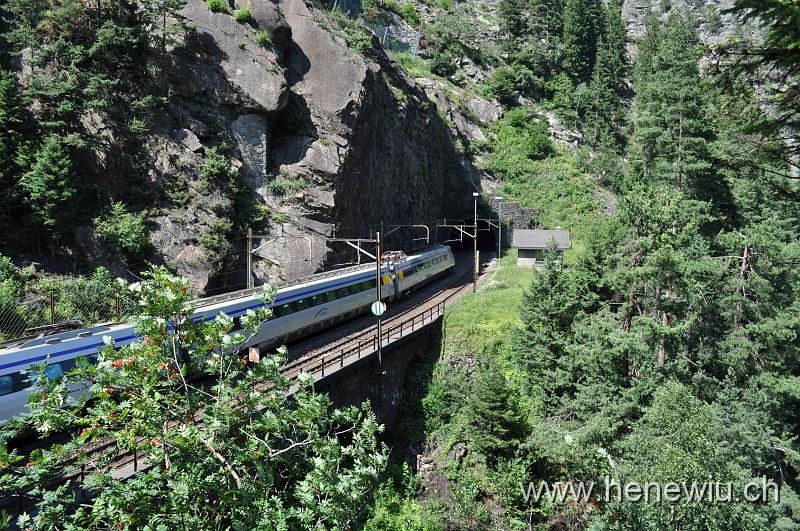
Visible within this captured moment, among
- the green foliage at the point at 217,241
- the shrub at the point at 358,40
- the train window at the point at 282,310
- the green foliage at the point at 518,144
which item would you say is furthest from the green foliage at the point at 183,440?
the green foliage at the point at 518,144

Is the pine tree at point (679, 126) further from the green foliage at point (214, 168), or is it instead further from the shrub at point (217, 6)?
the shrub at point (217, 6)

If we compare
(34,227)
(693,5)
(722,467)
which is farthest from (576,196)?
(693,5)

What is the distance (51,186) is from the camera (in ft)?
75.3

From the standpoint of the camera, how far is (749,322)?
70.7 ft

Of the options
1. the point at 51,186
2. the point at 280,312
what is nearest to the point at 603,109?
the point at 280,312

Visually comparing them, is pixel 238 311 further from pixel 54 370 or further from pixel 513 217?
pixel 513 217

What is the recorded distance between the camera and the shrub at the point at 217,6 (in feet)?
102

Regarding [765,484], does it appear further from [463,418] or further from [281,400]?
[281,400]

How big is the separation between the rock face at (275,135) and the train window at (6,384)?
13.3 m

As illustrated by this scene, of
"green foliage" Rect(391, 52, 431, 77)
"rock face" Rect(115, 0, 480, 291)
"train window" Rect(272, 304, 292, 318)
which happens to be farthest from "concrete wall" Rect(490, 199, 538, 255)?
"train window" Rect(272, 304, 292, 318)

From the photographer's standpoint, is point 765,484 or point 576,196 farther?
point 576,196

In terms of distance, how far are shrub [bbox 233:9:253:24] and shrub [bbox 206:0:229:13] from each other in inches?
23.6

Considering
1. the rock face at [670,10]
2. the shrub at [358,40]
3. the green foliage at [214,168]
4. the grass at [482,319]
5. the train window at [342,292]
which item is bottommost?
the grass at [482,319]

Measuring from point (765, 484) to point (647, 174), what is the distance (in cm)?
3014
